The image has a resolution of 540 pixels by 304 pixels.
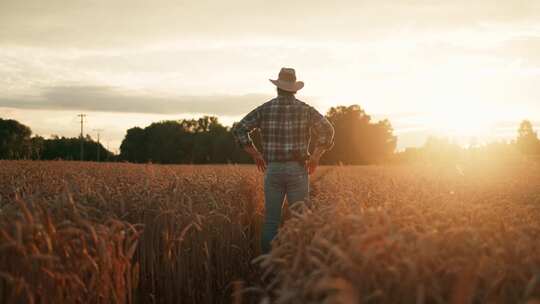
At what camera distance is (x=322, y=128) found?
8.05 metres

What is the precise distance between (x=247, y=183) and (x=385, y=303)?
757cm

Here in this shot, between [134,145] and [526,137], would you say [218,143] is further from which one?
[526,137]

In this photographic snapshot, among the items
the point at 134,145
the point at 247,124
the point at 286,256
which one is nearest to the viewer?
the point at 286,256

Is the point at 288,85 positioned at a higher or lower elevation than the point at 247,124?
higher

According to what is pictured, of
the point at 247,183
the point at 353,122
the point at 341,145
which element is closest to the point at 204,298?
the point at 247,183

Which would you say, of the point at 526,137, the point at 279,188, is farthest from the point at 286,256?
the point at 526,137

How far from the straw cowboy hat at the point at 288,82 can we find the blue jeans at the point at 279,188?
1071 mm

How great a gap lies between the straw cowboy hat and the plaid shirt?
0.55ft

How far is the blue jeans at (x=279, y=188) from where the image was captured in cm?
779

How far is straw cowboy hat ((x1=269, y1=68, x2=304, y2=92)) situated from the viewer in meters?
7.75

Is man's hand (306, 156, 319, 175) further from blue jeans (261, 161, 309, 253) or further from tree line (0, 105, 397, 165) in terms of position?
tree line (0, 105, 397, 165)

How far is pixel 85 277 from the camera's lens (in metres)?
5.09

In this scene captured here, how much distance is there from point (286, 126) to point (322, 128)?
0.58 m

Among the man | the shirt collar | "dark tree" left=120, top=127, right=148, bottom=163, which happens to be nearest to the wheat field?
the man
